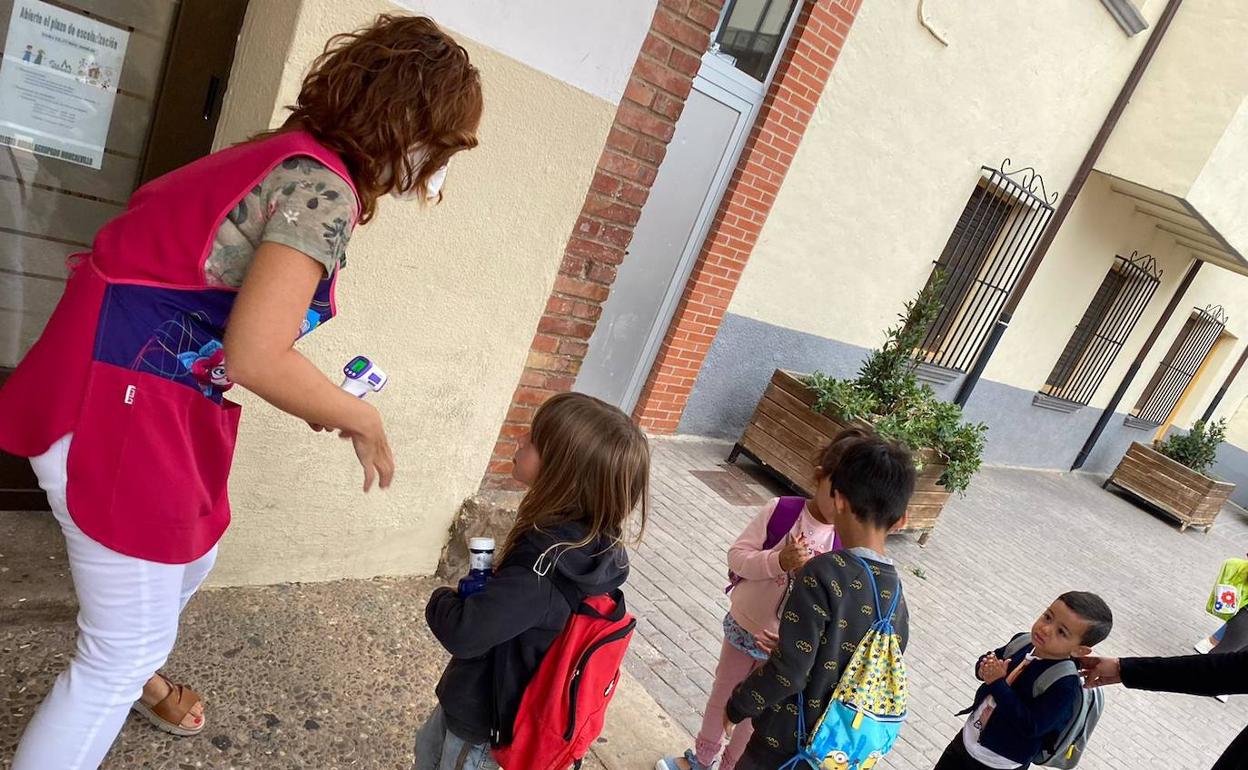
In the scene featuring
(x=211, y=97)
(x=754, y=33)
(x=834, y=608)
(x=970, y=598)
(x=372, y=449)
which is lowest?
(x=970, y=598)

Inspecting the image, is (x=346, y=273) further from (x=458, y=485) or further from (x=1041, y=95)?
(x=1041, y=95)

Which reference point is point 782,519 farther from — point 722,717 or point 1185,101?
point 1185,101

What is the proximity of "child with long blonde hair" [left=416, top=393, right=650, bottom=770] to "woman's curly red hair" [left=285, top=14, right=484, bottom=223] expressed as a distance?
61 cm

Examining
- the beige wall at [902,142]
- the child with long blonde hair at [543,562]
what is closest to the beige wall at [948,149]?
the beige wall at [902,142]

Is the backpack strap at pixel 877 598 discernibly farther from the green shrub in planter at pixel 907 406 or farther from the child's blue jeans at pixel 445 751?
the green shrub in planter at pixel 907 406

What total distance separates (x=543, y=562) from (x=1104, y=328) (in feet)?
46.5

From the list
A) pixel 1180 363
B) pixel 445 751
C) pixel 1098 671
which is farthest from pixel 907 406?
pixel 1180 363

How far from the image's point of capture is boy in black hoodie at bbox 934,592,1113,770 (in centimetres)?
255

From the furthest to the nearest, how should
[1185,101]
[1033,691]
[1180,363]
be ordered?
[1180,363] < [1185,101] < [1033,691]

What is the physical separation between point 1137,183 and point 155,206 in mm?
11583

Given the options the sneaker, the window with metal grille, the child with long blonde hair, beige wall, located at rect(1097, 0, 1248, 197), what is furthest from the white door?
beige wall, located at rect(1097, 0, 1248, 197)

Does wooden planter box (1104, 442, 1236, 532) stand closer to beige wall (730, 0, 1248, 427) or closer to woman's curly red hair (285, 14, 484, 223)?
beige wall (730, 0, 1248, 427)

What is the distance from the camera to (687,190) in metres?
6.08

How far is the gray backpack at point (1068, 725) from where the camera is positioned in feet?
8.35
